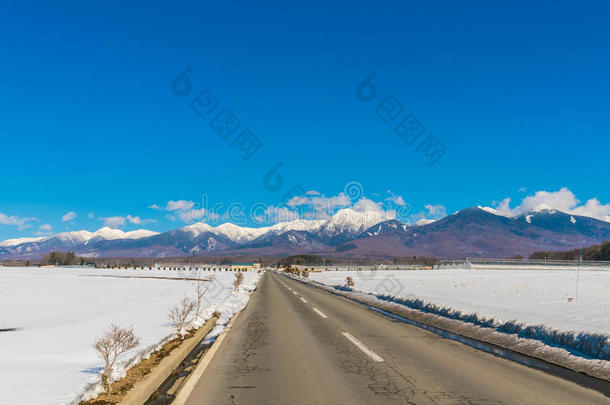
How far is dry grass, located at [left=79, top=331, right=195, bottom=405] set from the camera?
5.20 meters

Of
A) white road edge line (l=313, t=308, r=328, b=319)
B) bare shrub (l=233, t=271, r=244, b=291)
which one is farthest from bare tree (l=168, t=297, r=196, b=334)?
bare shrub (l=233, t=271, r=244, b=291)

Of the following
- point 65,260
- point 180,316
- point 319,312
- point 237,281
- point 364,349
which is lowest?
point 319,312

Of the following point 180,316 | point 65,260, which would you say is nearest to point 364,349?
point 180,316

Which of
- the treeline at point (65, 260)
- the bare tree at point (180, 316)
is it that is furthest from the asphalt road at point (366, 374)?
the treeline at point (65, 260)

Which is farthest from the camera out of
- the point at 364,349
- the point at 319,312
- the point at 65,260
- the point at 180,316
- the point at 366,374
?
the point at 65,260

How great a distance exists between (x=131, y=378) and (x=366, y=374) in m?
3.82

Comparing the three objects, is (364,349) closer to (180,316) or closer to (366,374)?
(366,374)

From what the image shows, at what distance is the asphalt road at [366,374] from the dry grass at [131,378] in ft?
2.93

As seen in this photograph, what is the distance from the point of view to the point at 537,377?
7.15 meters

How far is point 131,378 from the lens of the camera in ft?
20.6

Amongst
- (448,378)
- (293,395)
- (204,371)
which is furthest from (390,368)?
(204,371)

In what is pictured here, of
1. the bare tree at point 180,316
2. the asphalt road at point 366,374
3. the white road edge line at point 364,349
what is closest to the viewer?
the asphalt road at point 366,374

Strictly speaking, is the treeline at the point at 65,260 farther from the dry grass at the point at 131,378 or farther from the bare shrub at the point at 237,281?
the dry grass at the point at 131,378

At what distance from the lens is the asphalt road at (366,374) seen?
19.4 feet
